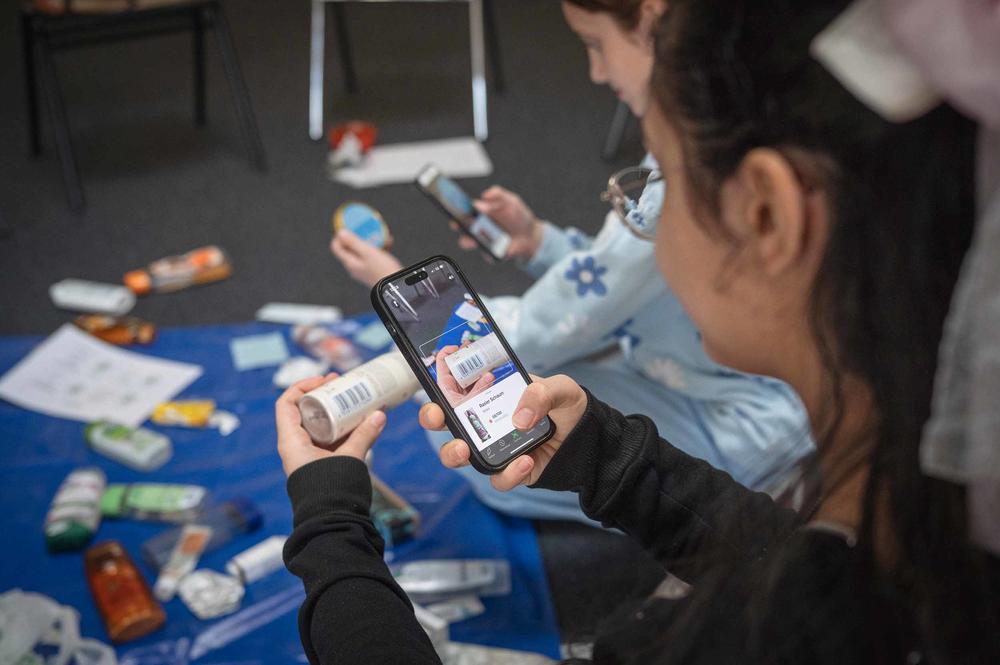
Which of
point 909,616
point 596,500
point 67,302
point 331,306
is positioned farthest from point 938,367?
point 67,302

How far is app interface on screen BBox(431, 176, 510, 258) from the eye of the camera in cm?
143

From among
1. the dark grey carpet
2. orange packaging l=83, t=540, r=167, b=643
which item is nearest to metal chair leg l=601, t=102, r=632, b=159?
the dark grey carpet

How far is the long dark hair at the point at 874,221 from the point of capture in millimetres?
479

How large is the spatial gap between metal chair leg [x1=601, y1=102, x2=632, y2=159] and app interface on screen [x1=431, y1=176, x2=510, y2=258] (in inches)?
46.4

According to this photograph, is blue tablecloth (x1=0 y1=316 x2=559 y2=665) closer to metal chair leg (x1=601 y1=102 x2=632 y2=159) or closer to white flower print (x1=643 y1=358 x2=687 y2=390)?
white flower print (x1=643 y1=358 x2=687 y2=390)

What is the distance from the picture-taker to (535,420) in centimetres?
76

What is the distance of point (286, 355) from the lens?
5.62ft

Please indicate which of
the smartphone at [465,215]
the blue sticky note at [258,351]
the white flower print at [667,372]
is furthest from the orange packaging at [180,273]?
the white flower print at [667,372]

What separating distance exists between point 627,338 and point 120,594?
748 millimetres

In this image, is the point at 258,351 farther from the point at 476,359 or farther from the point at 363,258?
the point at 476,359

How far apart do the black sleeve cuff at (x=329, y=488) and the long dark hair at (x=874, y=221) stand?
36cm

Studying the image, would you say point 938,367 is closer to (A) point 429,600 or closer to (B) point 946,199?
(B) point 946,199

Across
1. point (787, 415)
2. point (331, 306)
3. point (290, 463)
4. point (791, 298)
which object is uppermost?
point (791, 298)

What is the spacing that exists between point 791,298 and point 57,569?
43.7 inches
